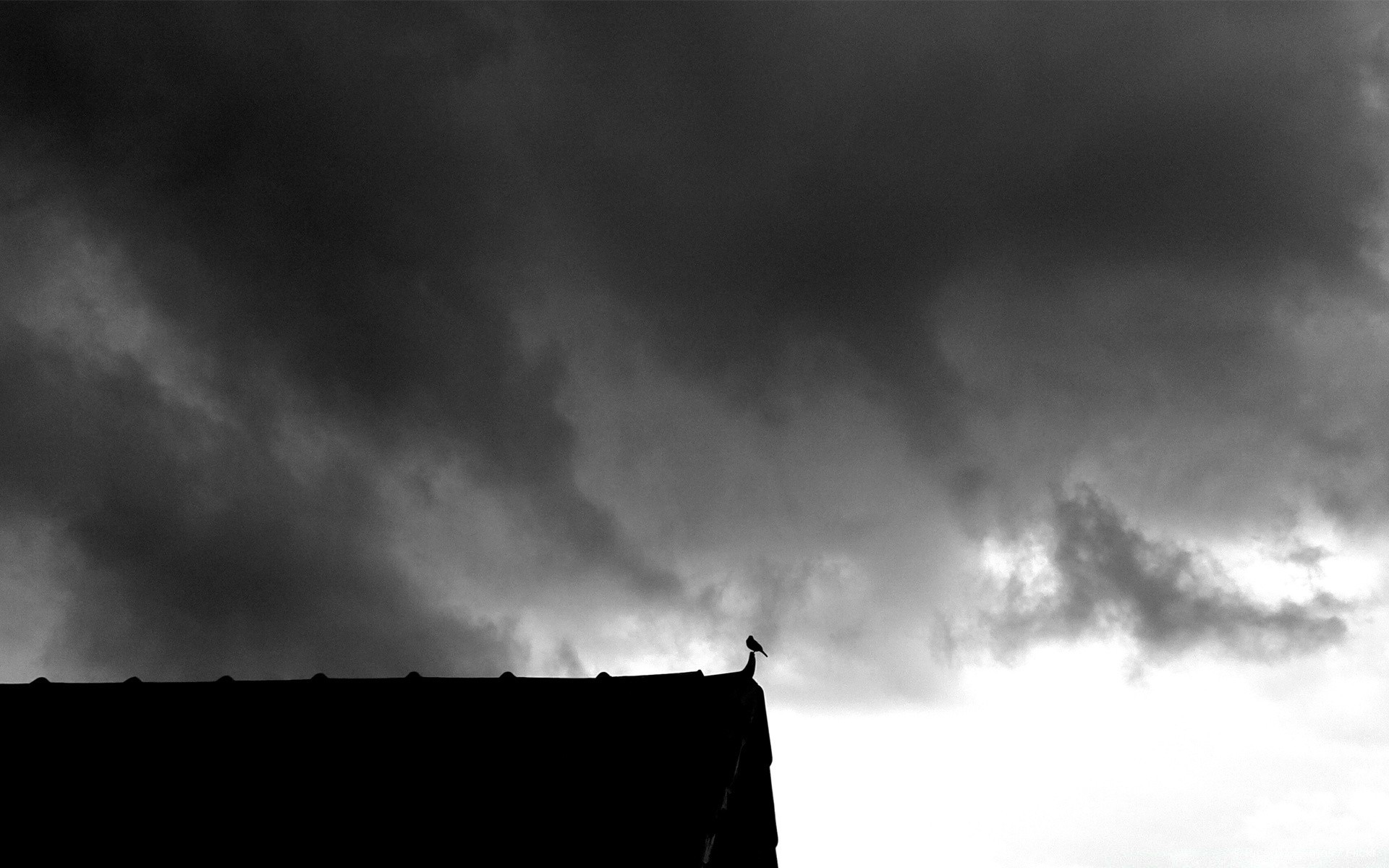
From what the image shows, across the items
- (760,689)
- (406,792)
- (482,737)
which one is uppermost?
(760,689)

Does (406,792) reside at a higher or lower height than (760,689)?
lower

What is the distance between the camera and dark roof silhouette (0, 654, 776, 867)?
14.0 m

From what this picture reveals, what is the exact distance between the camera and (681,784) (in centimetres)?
1437

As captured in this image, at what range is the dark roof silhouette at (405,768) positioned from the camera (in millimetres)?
14039

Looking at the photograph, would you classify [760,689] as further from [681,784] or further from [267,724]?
[267,724]

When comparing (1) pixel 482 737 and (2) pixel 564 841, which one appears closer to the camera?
(2) pixel 564 841

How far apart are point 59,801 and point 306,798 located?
445 cm

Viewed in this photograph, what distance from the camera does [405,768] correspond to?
1550cm

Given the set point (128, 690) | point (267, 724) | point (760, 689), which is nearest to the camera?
point (760, 689)

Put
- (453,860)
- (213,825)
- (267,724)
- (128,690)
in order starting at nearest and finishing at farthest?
(453,860) < (213,825) < (267,724) < (128,690)

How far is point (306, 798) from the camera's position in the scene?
598 inches

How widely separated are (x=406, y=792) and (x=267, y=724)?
367 centimetres

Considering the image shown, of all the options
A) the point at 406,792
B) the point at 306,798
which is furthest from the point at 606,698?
the point at 306,798

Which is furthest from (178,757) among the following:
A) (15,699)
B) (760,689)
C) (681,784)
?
(760,689)
